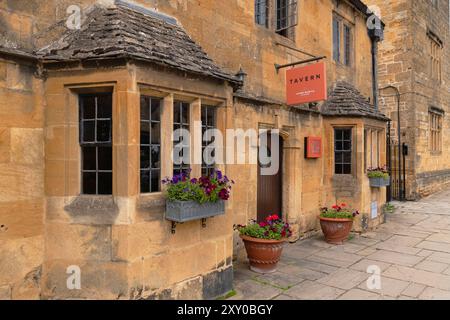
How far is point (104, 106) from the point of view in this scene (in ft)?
14.4

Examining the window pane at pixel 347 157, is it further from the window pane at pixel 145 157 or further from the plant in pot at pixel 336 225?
the window pane at pixel 145 157

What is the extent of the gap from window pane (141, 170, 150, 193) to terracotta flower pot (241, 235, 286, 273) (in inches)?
93.2

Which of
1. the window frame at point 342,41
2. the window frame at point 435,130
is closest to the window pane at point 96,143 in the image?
the window frame at point 342,41

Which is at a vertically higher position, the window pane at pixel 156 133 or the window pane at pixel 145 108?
the window pane at pixel 145 108

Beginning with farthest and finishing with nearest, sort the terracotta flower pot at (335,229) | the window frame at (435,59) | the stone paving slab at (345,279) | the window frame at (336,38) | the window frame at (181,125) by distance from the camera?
the window frame at (435,59) → the window frame at (336,38) → the terracotta flower pot at (335,229) → the stone paving slab at (345,279) → the window frame at (181,125)

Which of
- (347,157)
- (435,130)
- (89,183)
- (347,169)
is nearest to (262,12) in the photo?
(347,157)

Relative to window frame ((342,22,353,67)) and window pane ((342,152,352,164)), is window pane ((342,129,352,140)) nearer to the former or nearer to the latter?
window pane ((342,152,352,164))

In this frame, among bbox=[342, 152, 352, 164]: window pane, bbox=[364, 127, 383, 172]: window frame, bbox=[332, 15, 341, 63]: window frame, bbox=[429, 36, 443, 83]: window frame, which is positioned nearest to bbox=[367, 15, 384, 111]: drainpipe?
bbox=[364, 127, 383, 172]: window frame

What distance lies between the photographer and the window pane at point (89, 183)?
439cm

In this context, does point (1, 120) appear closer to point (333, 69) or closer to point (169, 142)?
point (169, 142)

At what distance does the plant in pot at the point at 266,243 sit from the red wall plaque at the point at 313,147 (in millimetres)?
3062

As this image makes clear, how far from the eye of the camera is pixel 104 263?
13.5 ft

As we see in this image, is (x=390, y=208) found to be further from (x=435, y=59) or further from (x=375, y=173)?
(x=435, y=59)
